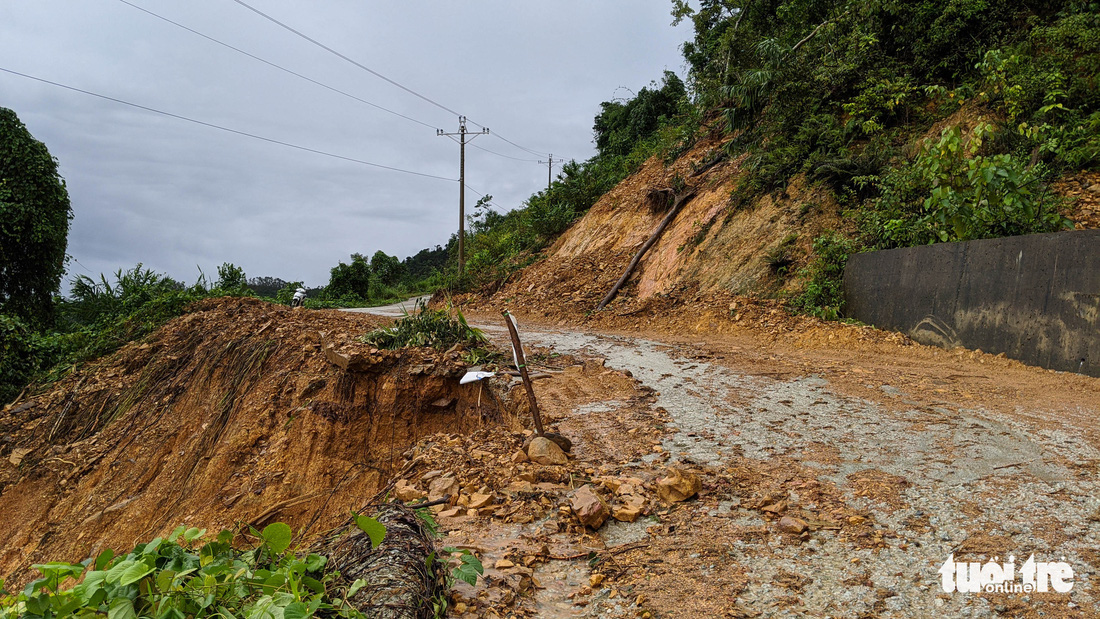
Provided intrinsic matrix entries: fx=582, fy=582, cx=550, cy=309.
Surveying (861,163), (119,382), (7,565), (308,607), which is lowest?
(7,565)

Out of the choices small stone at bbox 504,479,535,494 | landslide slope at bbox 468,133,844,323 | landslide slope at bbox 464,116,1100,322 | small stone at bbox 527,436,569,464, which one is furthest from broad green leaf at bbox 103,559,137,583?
landslide slope at bbox 468,133,844,323

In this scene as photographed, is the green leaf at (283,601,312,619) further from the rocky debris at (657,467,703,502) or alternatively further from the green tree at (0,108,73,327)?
the green tree at (0,108,73,327)

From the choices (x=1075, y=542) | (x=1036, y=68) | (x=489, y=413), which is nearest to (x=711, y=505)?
(x=1075, y=542)

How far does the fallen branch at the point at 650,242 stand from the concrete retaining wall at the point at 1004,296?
21.5 ft

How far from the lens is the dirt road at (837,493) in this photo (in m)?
2.64

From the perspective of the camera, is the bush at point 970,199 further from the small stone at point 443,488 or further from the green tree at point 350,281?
the green tree at point 350,281

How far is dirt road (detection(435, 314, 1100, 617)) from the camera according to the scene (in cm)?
264

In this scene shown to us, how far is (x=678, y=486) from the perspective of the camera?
12.2 feet

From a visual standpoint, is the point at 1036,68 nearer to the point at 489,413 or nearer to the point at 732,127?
the point at 732,127

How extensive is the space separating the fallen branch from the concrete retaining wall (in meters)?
6.56

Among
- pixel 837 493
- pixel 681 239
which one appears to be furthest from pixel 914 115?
pixel 837 493

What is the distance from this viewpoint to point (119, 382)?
11.6 m

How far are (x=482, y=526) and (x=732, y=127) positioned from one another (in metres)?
14.1

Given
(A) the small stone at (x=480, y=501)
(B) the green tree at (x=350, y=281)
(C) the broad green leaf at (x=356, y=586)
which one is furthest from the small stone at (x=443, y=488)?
(B) the green tree at (x=350, y=281)
